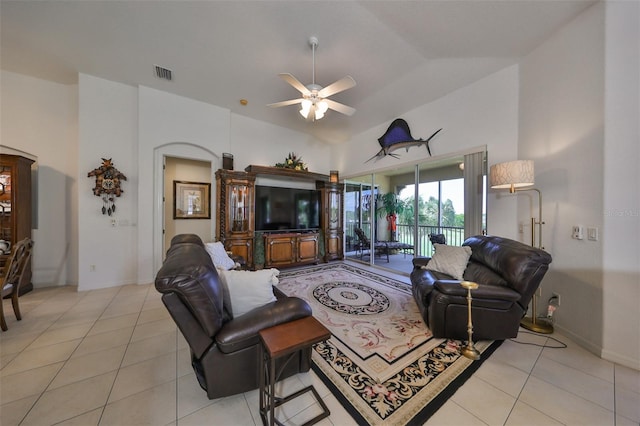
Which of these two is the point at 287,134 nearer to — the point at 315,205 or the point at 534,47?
the point at 315,205

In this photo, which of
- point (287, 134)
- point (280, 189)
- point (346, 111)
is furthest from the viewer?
point (287, 134)

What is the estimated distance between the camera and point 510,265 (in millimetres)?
2131

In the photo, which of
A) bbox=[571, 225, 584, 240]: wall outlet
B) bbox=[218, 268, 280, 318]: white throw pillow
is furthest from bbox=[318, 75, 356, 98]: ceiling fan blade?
bbox=[571, 225, 584, 240]: wall outlet

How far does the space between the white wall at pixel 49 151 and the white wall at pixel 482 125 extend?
6096 millimetres

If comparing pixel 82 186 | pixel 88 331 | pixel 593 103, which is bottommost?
pixel 88 331

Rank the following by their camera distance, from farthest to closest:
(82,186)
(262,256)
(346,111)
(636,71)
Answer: (262,256), (82,186), (346,111), (636,71)

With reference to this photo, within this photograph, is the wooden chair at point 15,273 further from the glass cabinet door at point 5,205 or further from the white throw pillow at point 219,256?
the white throw pillow at point 219,256

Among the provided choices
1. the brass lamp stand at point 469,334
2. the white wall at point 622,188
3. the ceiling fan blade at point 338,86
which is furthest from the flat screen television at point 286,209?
the white wall at point 622,188

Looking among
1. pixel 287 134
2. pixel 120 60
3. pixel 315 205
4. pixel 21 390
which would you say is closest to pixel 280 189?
pixel 315 205

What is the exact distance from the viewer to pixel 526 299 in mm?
2045

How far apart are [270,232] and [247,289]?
11.1 feet

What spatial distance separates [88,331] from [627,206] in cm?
538

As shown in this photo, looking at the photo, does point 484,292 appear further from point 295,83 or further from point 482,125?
point 295,83

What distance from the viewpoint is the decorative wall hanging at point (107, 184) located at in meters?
3.55
